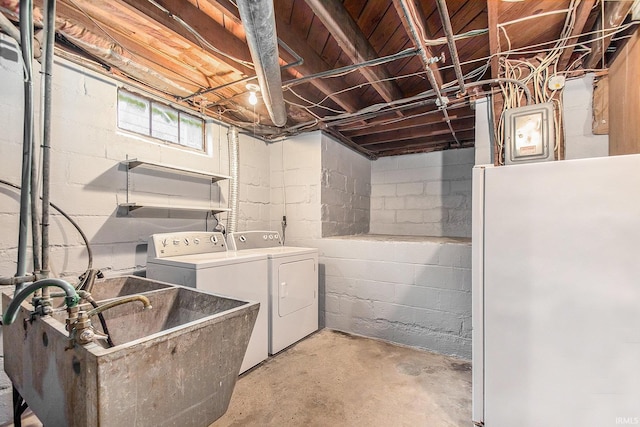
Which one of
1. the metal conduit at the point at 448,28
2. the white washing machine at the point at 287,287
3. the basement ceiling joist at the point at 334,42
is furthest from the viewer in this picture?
the white washing machine at the point at 287,287

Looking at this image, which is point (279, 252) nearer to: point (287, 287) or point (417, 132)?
point (287, 287)

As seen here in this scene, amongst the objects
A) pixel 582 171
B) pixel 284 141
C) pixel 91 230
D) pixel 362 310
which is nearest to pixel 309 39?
pixel 284 141

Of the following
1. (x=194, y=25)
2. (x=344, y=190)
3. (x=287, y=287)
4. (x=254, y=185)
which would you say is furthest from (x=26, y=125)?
(x=344, y=190)

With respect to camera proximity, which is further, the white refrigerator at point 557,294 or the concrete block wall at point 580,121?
the concrete block wall at point 580,121

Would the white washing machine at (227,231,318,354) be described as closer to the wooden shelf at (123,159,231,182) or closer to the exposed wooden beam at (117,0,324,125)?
the wooden shelf at (123,159,231,182)

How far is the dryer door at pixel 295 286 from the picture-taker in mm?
2375

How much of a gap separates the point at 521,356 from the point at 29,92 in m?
2.40

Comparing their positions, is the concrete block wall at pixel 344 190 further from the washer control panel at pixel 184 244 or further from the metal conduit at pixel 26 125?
A: the metal conduit at pixel 26 125

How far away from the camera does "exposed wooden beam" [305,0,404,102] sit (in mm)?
1396

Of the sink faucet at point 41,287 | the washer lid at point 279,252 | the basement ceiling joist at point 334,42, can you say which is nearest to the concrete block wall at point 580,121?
the basement ceiling joist at point 334,42

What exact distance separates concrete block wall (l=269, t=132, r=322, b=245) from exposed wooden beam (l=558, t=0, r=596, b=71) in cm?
200

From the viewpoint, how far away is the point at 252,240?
2.67m

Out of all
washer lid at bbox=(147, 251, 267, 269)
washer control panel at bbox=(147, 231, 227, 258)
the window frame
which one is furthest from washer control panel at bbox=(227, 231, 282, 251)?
the window frame

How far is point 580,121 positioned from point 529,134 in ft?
1.26
